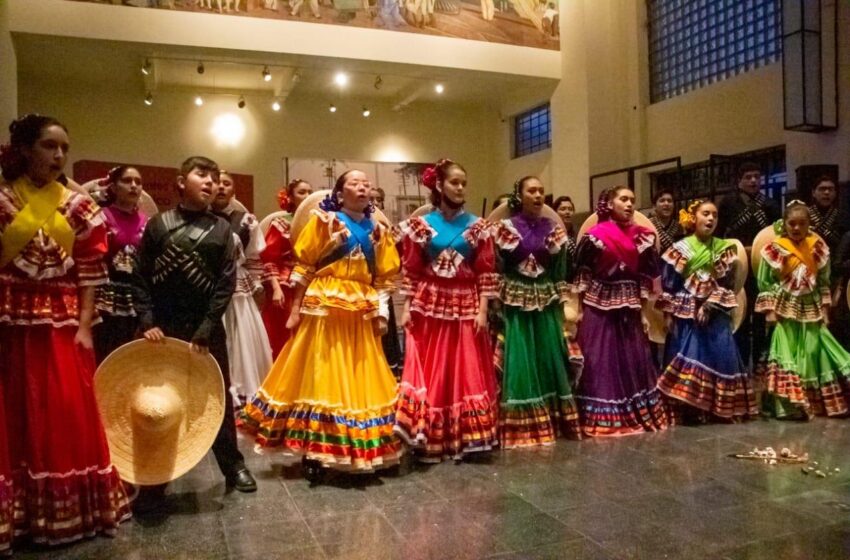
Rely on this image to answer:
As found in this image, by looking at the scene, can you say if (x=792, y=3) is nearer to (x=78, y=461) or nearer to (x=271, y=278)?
(x=271, y=278)

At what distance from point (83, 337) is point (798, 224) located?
15.5 ft

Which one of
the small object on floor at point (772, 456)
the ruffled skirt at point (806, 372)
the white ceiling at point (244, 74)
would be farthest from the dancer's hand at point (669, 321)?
the white ceiling at point (244, 74)

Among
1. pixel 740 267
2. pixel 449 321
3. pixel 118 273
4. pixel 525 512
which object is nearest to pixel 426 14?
pixel 740 267

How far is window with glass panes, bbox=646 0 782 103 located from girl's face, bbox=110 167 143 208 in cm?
786

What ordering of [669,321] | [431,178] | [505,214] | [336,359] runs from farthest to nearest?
[669,321], [505,214], [431,178], [336,359]

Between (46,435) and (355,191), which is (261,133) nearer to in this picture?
(355,191)

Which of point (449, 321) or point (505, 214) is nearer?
point (449, 321)

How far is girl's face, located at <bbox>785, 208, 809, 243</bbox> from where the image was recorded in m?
5.24

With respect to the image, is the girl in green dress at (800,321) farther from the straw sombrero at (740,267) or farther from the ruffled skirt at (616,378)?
the ruffled skirt at (616,378)

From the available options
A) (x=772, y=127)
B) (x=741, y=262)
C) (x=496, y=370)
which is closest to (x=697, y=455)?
(x=496, y=370)

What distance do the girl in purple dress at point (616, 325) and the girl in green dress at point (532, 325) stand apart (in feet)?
0.76

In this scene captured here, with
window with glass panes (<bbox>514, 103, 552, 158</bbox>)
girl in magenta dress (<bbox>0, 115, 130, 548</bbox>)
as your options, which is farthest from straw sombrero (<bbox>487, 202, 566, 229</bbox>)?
window with glass panes (<bbox>514, 103, 552, 158</bbox>)

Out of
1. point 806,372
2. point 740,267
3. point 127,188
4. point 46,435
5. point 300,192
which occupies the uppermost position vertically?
point 300,192

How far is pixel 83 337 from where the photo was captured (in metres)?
3.02
